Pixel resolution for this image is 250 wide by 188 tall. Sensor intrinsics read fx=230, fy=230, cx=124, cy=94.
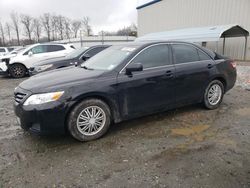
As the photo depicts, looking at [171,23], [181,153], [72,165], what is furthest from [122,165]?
[171,23]

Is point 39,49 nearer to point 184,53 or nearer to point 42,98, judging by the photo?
point 184,53

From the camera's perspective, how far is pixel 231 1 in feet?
57.1

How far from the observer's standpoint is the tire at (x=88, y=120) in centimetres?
340

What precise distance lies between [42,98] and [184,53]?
2.84 meters

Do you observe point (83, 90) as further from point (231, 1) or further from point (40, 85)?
point (231, 1)

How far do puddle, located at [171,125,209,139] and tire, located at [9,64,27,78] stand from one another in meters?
9.35

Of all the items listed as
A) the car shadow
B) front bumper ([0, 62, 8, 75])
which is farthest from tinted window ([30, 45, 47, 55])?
the car shadow

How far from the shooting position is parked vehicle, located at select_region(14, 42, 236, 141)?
3283mm

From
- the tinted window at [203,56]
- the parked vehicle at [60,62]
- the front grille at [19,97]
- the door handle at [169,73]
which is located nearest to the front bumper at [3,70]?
the parked vehicle at [60,62]

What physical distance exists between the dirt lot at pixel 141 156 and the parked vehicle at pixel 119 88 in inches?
12.9

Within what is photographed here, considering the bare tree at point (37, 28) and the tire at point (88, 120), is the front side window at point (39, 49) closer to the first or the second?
the tire at point (88, 120)

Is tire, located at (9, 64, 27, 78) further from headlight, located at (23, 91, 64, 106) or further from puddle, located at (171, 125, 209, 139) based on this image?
puddle, located at (171, 125, 209, 139)

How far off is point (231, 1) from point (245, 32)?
3.44m

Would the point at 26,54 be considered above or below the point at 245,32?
below
